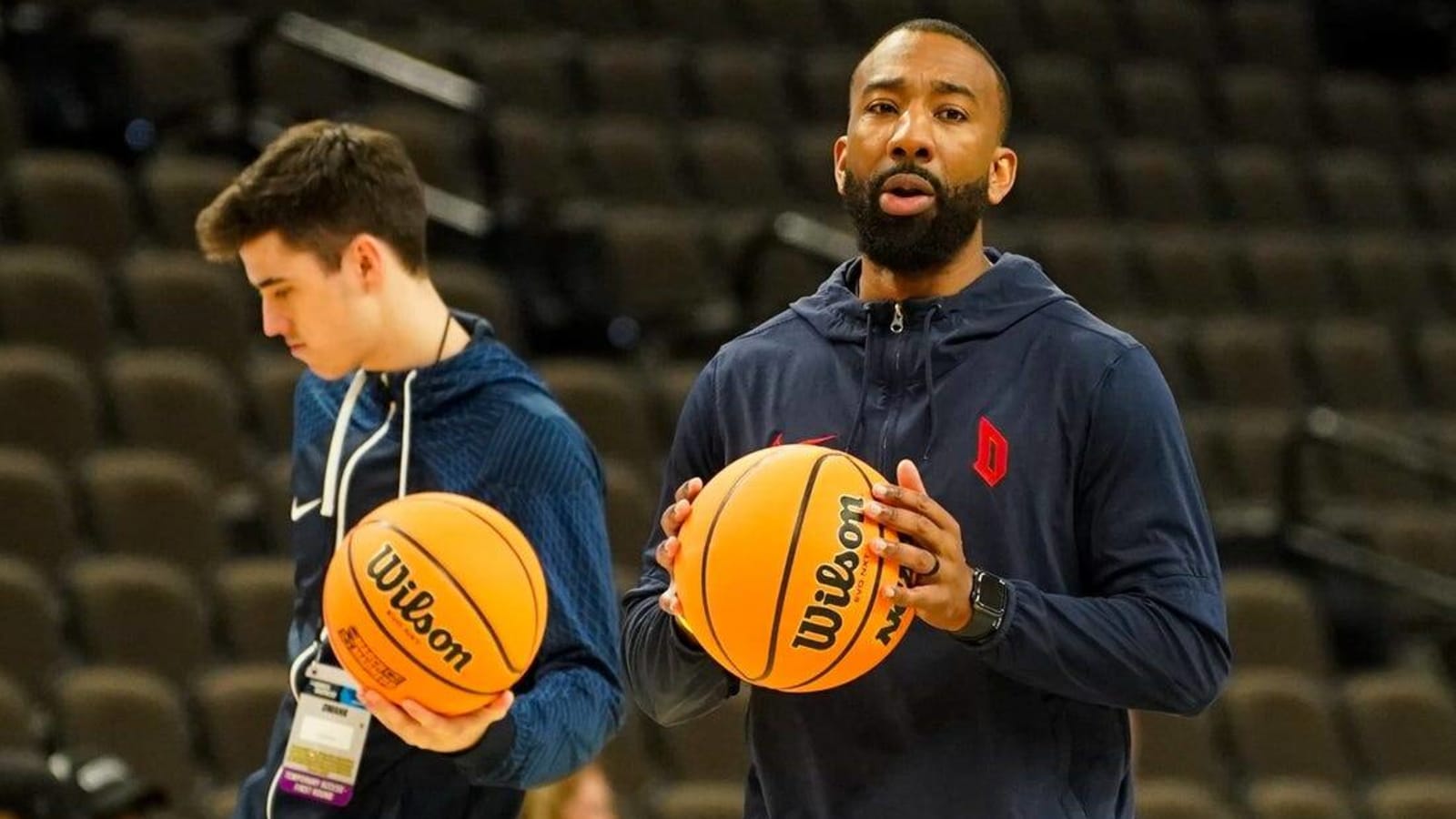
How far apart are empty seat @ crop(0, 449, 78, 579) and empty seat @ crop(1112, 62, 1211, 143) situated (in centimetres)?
589

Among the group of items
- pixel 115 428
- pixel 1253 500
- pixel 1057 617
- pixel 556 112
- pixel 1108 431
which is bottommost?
pixel 1253 500

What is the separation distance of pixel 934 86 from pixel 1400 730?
5583mm

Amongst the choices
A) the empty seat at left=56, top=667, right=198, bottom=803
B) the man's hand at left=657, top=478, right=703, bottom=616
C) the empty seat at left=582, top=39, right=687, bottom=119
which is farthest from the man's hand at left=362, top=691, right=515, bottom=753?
the empty seat at left=582, top=39, right=687, bottom=119

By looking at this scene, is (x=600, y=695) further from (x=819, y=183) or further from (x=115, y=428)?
(x=819, y=183)

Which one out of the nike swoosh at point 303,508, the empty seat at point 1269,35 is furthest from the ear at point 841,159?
the empty seat at point 1269,35

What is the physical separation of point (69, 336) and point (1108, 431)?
5.19 meters

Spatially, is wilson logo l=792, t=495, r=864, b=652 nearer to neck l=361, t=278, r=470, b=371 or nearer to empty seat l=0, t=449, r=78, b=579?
neck l=361, t=278, r=470, b=371

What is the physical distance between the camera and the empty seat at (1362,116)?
35.7 feet

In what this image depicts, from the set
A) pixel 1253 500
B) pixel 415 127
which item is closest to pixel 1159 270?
pixel 1253 500

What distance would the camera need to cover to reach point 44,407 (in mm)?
6562

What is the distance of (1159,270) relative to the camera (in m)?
9.36

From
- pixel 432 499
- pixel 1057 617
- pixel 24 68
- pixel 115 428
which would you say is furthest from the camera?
pixel 24 68

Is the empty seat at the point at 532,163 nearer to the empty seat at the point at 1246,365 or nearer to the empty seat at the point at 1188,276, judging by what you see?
the empty seat at the point at 1188,276

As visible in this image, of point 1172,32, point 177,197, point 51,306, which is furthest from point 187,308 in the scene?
point 1172,32
